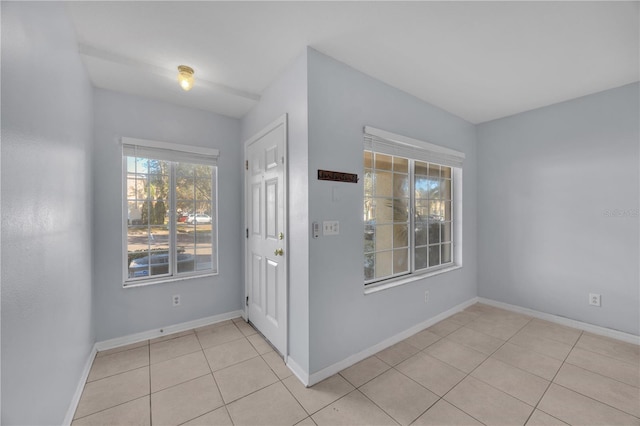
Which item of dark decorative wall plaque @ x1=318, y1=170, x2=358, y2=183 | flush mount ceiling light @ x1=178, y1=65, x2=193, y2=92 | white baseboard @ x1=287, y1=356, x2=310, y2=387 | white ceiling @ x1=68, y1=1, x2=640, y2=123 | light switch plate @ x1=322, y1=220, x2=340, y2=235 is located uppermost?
white ceiling @ x1=68, y1=1, x2=640, y2=123

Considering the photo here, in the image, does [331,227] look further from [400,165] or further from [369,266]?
[400,165]

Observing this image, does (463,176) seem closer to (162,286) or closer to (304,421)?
(304,421)

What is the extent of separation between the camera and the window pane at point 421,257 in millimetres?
2967

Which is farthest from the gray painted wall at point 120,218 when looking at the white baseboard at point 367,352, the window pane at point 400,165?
the window pane at point 400,165

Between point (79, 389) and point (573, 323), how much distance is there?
4733 millimetres

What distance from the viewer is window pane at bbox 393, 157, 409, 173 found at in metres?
2.81

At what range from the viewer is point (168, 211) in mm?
2773

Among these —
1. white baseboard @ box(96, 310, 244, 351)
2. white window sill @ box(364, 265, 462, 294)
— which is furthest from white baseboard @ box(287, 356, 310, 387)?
white baseboard @ box(96, 310, 244, 351)

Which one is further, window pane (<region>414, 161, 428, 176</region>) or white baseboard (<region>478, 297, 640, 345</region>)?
window pane (<region>414, 161, 428, 176</region>)

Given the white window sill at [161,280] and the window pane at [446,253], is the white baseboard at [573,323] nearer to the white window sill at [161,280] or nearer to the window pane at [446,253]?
the window pane at [446,253]

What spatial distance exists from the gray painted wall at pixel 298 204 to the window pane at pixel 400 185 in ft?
4.13

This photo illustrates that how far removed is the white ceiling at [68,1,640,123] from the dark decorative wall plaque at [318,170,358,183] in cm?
96

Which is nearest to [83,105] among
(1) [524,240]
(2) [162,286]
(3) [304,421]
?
(2) [162,286]

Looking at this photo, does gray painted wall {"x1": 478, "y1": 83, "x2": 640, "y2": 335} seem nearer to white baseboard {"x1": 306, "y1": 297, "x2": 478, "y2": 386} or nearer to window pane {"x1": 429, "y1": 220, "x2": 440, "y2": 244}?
window pane {"x1": 429, "y1": 220, "x2": 440, "y2": 244}
